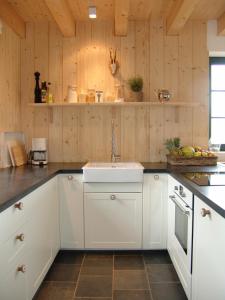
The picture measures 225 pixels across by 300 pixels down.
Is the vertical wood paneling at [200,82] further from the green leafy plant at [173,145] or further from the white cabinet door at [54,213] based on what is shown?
the white cabinet door at [54,213]

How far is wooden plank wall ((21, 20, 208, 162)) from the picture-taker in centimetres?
312

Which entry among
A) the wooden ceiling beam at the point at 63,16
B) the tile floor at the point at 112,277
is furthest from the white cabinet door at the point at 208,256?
the wooden ceiling beam at the point at 63,16

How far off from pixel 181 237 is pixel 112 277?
0.69 metres

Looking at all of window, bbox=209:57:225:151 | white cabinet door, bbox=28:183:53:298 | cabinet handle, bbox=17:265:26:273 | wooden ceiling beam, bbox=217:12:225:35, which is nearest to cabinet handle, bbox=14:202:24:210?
white cabinet door, bbox=28:183:53:298

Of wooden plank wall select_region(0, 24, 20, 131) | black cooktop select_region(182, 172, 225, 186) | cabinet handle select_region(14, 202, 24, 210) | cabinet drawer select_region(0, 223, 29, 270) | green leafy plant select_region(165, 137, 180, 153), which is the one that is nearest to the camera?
cabinet drawer select_region(0, 223, 29, 270)

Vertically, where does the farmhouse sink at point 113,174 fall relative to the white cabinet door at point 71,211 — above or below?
above

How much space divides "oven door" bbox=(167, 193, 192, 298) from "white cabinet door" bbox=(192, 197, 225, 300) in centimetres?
11

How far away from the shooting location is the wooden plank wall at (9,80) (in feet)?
8.79

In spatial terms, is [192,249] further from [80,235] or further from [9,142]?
[9,142]

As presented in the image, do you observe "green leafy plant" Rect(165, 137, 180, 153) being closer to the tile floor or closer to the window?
the window

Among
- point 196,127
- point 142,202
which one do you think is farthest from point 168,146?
point 142,202

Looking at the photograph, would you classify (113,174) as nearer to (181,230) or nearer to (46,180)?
(46,180)

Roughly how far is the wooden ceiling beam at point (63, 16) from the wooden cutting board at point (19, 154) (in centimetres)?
133

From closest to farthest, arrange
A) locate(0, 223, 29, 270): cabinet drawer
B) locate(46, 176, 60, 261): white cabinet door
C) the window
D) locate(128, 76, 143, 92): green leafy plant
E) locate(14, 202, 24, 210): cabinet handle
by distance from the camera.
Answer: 1. locate(0, 223, 29, 270): cabinet drawer
2. locate(14, 202, 24, 210): cabinet handle
3. locate(46, 176, 60, 261): white cabinet door
4. locate(128, 76, 143, 92): green leafy plant
5. the window
